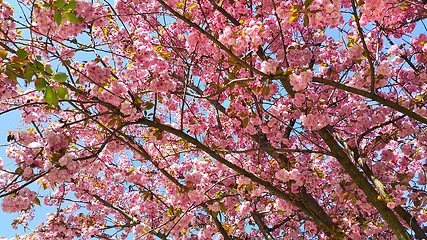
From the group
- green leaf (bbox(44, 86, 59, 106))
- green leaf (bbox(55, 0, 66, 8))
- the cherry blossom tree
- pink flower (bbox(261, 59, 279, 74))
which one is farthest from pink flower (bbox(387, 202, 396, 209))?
green leaf (bbox(55, 0, 66, 8))

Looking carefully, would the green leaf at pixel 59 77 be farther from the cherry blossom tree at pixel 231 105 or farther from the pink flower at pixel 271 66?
the pink flower at pixel 271 66

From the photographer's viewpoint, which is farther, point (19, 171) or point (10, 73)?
point (19, 171)

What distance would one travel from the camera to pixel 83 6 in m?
3.33

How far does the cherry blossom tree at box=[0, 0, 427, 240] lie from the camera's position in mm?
3031

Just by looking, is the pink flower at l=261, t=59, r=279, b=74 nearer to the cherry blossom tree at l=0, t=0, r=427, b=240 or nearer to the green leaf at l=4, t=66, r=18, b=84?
the cherry blossom tree at l=0, t=0, r=427, b=240

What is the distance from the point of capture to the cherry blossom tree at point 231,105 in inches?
119

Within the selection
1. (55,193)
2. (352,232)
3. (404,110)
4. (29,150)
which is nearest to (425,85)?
(404,110)

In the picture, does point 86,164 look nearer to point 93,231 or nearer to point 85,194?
point 85,194

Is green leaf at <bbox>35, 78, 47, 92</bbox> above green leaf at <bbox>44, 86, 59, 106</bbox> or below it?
above

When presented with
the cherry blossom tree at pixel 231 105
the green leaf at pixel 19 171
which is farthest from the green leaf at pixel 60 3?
the green leaf at pixel 19 171

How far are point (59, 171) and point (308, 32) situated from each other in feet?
15.6

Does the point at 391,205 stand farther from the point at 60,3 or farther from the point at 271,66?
the point at 60,3

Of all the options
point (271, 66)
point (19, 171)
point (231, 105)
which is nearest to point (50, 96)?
point (19, 171)

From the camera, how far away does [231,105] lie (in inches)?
204
